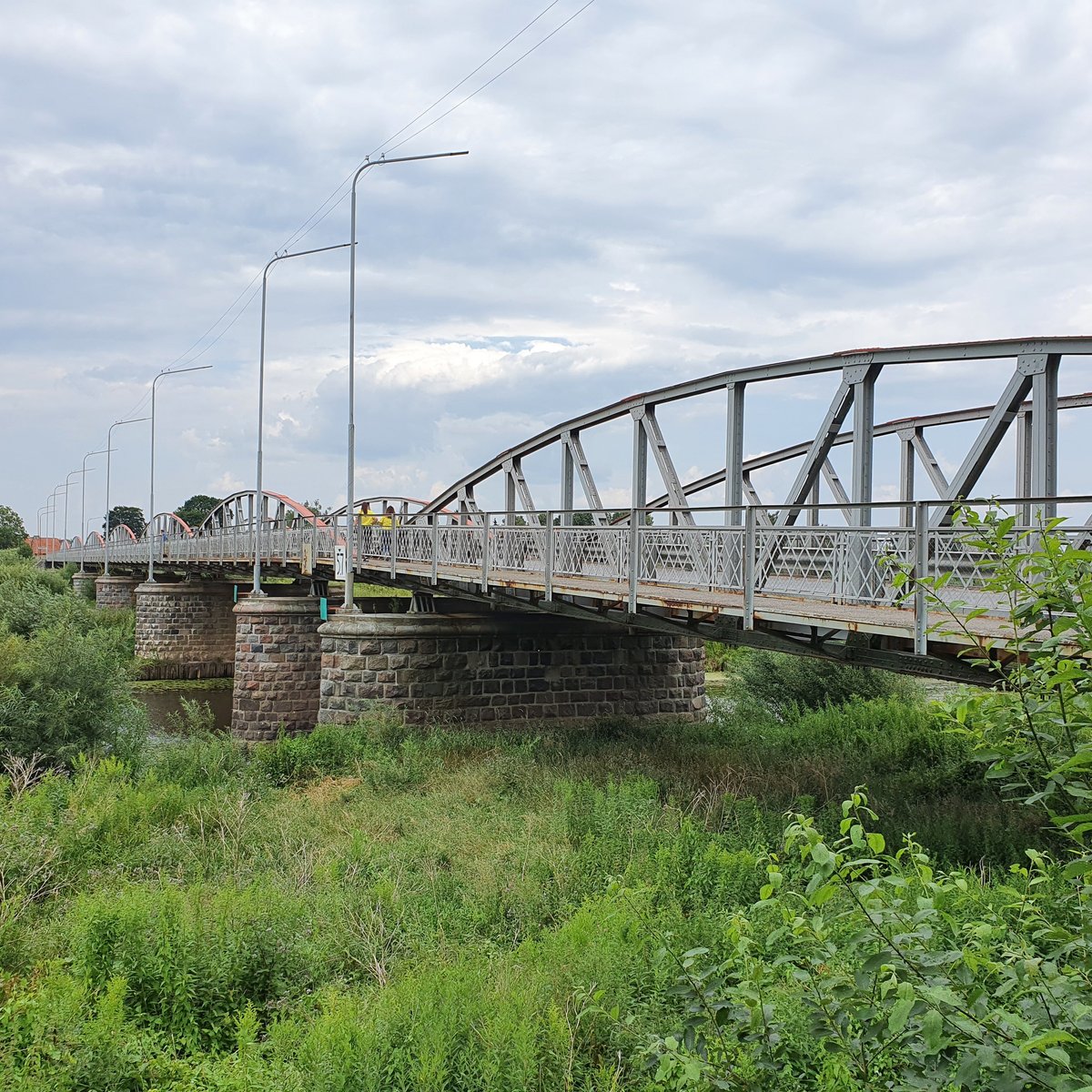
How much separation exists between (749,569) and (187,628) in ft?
135

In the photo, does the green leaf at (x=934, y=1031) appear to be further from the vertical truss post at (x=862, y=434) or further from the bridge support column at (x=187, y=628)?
the bridge support column at (x=187, y=628)

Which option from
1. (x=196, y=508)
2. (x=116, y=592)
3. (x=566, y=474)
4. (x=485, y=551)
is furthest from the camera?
(x=196, y=508)

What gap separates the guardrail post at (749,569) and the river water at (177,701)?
87.5 feet

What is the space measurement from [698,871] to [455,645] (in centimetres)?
1240

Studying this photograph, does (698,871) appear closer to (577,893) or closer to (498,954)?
(577,893)

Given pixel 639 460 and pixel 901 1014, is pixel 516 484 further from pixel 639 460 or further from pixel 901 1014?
pixel 901 1014

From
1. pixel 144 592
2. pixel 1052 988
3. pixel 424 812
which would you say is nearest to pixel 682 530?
pixel 424 812

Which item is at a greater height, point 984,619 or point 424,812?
point 984,619

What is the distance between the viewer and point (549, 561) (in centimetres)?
1529

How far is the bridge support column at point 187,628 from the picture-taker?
45.8 meters

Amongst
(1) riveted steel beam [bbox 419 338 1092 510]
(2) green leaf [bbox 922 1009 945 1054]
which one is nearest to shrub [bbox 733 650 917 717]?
(1) riveted steel beam [bbox 419 338 1092 510]

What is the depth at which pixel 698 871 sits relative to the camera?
852 cm

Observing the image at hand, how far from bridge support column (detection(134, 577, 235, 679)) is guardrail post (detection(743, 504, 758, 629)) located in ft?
128

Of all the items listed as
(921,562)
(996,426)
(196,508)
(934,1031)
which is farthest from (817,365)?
(196,508)
